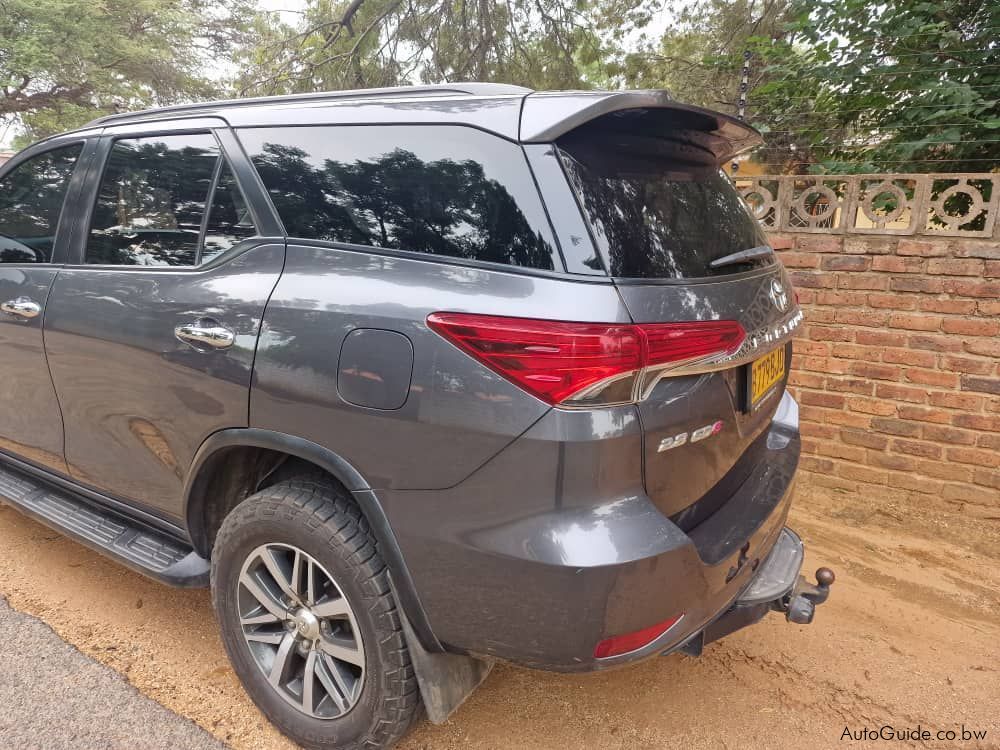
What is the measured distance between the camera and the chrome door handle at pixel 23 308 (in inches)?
104

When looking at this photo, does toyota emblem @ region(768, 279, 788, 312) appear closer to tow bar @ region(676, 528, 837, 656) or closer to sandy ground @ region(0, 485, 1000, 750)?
tow bar @ region(676, 528, 837, 656)

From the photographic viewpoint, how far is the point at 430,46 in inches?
330

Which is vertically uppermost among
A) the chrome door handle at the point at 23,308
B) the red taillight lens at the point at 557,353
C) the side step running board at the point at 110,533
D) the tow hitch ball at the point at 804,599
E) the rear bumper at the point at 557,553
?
the red taillight lens at the point at 557,353

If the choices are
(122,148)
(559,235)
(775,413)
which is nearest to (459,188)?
(559,235)

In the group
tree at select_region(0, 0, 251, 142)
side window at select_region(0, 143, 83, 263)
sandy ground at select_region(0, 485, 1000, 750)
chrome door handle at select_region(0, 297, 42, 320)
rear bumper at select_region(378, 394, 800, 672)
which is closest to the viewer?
rear bumper at select_region(378, 394, 800, 672)

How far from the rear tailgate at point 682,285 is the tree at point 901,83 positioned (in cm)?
284

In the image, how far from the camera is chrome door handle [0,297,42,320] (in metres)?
2.64

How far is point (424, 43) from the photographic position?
330 inches

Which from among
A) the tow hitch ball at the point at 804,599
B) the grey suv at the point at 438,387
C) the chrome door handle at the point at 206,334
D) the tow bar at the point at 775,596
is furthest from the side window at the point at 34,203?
the tow hitch ball at the point at 804,599

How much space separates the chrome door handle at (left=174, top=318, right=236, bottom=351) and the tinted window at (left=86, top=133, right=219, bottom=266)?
27cm

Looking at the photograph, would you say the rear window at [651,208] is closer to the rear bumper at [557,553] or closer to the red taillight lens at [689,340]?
the red taillight lens at [689,340]

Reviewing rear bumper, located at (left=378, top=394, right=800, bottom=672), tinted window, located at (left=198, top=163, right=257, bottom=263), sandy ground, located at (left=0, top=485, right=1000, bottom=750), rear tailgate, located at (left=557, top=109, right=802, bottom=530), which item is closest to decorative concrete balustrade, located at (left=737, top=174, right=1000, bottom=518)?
sandy ground, located at (left=0, top=485, right=1000, bottom=750)

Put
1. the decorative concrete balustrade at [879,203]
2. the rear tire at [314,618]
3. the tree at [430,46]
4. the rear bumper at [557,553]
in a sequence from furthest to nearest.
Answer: the tree at [430,46] → the decorative concrete balustrade at [879,203] → the rear tire at [314,618] → the rear bumper at [557,553]

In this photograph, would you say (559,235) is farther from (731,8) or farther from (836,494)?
(731,8)
